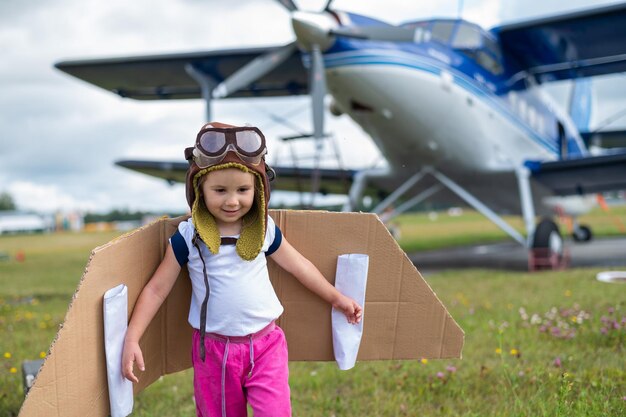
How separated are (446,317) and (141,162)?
36.6ft

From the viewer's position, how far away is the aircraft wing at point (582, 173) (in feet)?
31.6

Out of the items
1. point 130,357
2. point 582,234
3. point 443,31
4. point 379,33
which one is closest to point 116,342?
point 130,357

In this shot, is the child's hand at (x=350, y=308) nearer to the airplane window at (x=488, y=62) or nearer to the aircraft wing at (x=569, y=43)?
the airplane window at (x=488, y=62)

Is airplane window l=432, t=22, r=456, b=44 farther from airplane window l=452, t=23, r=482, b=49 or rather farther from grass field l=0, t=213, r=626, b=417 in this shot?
grass field l=0, t=213, r=626, b=417

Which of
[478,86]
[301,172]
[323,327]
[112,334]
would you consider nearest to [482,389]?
[323,327]

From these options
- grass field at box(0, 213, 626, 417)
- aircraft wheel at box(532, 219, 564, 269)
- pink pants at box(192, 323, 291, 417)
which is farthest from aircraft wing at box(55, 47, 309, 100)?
pink pants at box(192, 323, 291, 417)

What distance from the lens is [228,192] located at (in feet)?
5.67

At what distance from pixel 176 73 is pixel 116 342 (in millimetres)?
11063

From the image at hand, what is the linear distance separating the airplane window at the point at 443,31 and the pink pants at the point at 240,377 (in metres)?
7.94

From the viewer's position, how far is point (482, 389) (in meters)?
2.74

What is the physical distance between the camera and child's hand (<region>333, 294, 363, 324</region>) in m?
1.88

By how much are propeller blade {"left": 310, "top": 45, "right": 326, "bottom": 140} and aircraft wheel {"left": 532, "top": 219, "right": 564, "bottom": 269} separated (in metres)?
4.17

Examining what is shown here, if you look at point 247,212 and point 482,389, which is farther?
point 482,389

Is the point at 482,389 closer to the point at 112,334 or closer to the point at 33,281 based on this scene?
the point at 112,334
